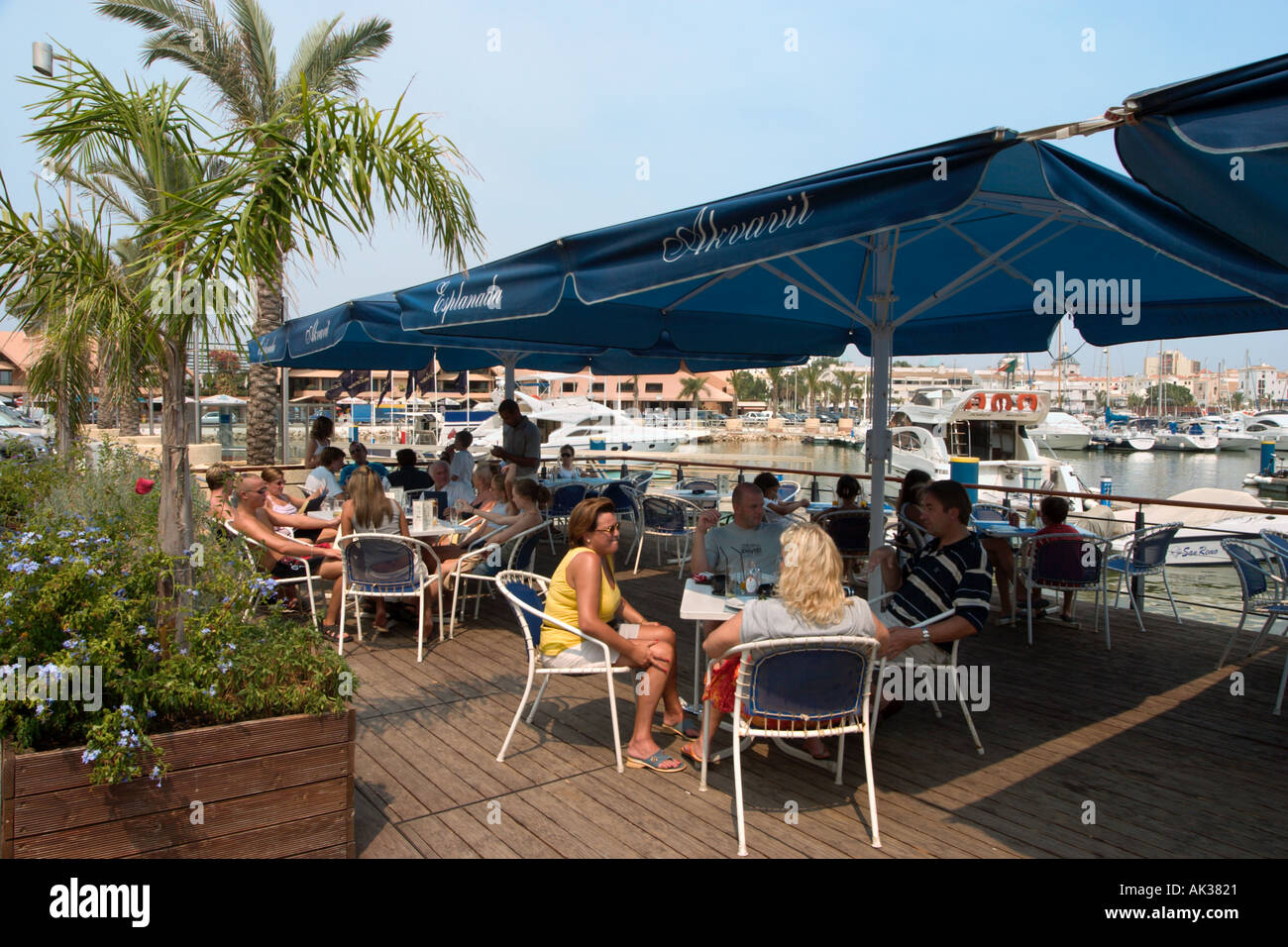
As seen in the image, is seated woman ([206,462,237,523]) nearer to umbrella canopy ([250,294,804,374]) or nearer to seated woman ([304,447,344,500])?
umbrella canopy ([250,294,804,374])

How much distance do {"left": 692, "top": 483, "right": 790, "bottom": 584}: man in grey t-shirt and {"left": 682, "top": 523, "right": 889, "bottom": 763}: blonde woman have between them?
109 cm

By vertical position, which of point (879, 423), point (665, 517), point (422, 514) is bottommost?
point (665, 517)

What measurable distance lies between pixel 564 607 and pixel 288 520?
3.16 meters

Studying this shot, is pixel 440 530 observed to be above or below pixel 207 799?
above

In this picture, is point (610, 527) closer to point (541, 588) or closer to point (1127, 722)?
point (541, 588)

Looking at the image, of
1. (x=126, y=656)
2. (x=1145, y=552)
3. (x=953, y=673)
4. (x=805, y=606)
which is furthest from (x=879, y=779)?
(x=1145, y=552)

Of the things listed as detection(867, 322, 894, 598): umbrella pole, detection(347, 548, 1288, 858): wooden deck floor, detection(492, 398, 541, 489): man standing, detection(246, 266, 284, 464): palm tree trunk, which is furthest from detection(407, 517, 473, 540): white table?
detection(246, 266, 284, 464): palm tree trunk

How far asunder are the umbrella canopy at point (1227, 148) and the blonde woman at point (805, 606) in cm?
153

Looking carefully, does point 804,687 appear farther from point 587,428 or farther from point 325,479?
point 587,428

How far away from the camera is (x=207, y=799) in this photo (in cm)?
245

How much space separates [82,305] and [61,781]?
1525 mm

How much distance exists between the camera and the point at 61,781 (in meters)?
2.28

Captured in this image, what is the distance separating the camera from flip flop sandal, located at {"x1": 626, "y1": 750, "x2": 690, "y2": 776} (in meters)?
3.58
